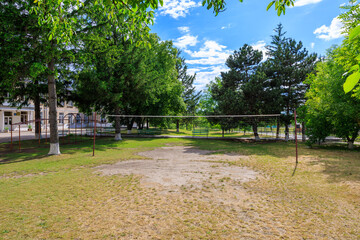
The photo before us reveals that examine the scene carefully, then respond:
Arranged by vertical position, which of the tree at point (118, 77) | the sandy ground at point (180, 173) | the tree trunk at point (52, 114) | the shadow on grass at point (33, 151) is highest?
the tree at point (118, 77)

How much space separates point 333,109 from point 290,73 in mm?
11754

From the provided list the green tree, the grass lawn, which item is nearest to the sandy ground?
the grass lawn

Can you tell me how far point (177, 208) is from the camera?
548cm

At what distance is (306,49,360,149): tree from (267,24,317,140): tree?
18.7ft

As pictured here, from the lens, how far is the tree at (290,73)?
86.2ft

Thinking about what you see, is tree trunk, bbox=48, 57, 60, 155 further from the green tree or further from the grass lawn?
the green tree

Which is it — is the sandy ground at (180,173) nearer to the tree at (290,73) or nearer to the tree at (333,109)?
the tree at (333,109)

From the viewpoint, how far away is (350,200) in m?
6.21

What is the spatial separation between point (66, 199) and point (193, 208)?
158 inches

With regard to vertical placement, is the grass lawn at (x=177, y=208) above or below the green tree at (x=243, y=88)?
below

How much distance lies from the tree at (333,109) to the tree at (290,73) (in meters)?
5.69

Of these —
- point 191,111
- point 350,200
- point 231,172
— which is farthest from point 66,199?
point 191,111

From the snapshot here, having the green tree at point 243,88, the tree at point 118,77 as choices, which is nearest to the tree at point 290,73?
the green tree at point 243,88

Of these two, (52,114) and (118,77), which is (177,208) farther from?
(118,77)
